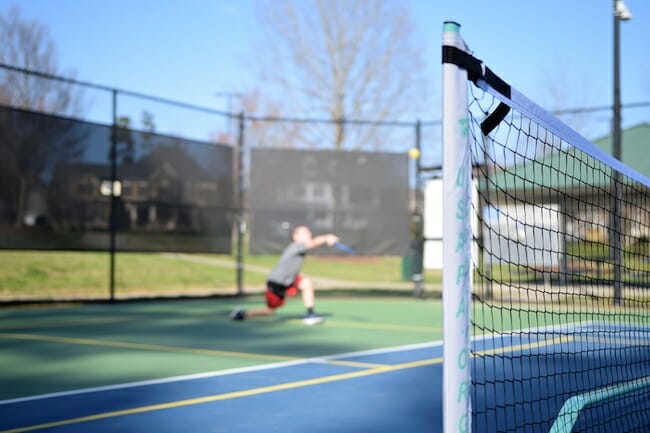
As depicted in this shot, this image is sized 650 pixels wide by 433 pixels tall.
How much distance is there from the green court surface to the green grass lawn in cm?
363

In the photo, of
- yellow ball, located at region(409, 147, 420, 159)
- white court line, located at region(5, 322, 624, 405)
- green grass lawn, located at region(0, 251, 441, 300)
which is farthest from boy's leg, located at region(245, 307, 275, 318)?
yellow ball, located at region(409, 147, 420, 159)

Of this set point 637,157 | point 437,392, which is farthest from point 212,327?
point 637,157

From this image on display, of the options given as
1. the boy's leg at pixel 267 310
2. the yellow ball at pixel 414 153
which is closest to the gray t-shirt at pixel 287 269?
the boy's leg at pixel 267 310

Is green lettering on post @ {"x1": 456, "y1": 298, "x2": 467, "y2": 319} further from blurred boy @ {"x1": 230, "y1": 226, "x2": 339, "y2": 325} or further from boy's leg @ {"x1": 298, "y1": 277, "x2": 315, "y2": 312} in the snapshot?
boy's leg @ {"x1": 298, "y1": 277, "x2": 315, "y2": 312}

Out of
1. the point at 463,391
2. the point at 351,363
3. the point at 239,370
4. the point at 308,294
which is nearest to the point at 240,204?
the point at 308,294

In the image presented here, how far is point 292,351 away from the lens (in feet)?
26.0

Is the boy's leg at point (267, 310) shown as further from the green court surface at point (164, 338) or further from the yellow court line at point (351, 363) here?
the yellow court line at point (351, 363)

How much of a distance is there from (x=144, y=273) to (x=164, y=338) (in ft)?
43.0

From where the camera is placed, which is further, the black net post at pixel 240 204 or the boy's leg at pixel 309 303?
the black net post at pixel 240 204

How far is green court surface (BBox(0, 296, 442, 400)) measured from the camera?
6.64 m

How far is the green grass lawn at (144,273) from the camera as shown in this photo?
18.3 metres

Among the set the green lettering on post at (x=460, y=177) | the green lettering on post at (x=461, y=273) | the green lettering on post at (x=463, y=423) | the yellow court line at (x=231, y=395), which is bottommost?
the yellow court line at (x=231, y=395)

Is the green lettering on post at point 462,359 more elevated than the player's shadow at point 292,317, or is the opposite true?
the green lettering on post at point 462,359

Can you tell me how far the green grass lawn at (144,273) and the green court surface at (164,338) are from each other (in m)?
3.63
